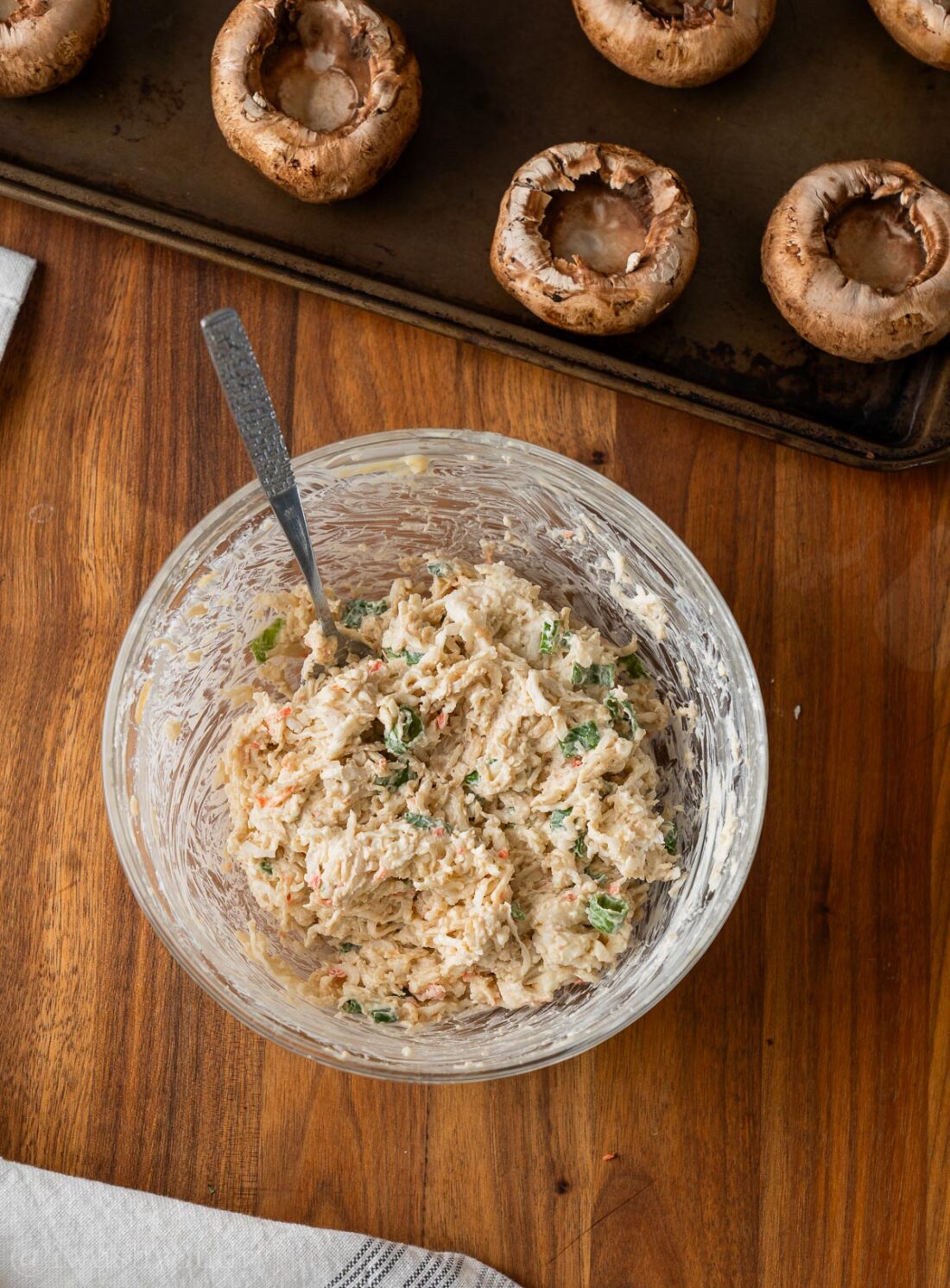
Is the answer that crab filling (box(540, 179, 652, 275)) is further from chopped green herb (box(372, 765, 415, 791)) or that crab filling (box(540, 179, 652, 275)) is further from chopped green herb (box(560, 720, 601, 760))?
chopped green herb (box(372, 765, 415, 791))

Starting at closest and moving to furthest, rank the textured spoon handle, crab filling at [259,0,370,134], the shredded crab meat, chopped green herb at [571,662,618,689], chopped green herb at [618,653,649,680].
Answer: the textured spoon handle
the shredded crab meat
chopped green herb at [571,662,618,689]
chopped green herb at [618,653,649,680]
crab filling at [259,0,370,134]

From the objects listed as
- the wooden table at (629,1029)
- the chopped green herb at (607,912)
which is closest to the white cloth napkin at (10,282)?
the wooden table at (629,1029)

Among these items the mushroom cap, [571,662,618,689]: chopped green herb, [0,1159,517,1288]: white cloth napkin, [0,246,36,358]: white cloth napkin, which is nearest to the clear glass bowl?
[571,662,618,689]: chopped green herb

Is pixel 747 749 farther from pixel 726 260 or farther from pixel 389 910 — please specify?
pixel 726 260

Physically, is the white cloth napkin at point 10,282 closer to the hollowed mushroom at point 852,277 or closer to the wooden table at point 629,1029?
the wooden table at point 629,1029

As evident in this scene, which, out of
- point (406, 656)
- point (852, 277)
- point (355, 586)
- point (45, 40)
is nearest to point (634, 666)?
point (406, 656)

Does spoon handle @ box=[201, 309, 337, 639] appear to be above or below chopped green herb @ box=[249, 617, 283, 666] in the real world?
above
